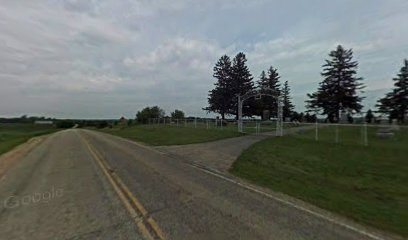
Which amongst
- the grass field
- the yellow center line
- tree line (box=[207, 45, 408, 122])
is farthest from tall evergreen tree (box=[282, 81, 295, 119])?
the yellow center line

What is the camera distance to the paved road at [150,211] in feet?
21.8

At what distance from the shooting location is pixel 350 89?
7031 centimetres

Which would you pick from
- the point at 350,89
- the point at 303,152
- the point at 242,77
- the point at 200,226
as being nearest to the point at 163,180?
the point at 200,226

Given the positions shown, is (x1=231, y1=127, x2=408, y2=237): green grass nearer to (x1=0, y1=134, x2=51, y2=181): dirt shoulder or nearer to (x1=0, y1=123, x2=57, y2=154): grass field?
(x1=0, y1=134, x2=51, y2=181): dirt shoulder

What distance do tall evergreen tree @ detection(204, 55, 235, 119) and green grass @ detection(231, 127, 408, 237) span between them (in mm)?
62873

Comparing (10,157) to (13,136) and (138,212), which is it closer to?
(138,212)

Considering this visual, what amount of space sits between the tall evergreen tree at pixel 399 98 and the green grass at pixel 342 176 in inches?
1797

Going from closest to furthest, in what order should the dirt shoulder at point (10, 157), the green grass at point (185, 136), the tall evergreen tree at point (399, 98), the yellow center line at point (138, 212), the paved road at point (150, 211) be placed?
the yellow center line at point (138, 212), the paved road at point (150, 211), the dirt shoulder at point (10, 157), the green grass at point (185, 136), the tall evergreen tree at point (399, 98)

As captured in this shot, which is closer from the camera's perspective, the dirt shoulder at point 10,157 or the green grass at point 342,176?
the green grass at point 342,176

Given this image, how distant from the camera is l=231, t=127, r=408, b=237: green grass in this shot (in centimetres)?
856

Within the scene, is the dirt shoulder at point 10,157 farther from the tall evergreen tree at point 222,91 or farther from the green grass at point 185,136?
the tall evergreen tree at point 222,91

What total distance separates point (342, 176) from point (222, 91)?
237 ft

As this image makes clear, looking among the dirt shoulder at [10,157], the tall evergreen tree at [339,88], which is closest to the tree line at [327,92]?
the tall evergreen tree at [339,88]

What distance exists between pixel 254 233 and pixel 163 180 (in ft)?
20.7
